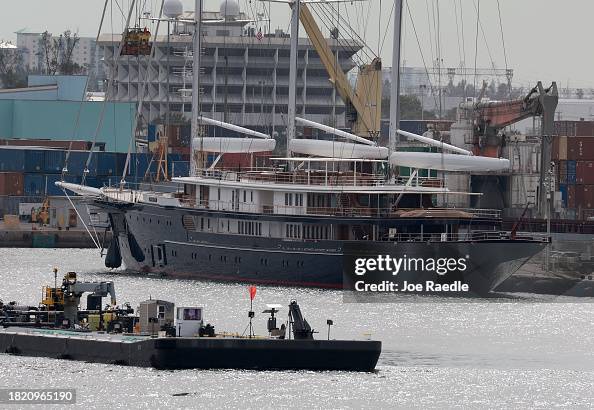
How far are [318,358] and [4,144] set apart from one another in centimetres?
10922

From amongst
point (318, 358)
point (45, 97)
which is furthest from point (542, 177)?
point (45, 97)

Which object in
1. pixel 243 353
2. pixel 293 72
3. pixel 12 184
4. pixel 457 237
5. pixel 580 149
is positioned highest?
pixel 293 72

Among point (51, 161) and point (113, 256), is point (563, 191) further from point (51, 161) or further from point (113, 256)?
point (113, 256)

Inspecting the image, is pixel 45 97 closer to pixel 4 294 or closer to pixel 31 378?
pixel 4 294

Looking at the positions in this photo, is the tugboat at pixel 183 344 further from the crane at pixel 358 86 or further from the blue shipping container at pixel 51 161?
the blue shipping container at pixel 51 161

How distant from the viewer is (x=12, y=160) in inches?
6048

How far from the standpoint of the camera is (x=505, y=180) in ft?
452

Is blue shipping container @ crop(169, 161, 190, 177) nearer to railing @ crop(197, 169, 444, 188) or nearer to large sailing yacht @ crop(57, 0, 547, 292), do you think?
large sailing yacht @ crop(57, 0, 547, 292)

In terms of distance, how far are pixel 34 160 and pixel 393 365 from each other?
3535 inches

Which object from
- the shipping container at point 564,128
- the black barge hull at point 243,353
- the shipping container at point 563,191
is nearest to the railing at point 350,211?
the black barge hull at point 243,353

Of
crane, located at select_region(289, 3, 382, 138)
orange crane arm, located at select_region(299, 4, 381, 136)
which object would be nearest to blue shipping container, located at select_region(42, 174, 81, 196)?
crane, located at select_region(289, 3, 382, 138)

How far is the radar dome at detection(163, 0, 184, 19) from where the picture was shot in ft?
453

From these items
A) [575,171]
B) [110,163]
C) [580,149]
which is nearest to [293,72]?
[580,149]

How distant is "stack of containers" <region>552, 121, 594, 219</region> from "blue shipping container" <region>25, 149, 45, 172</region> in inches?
1487
